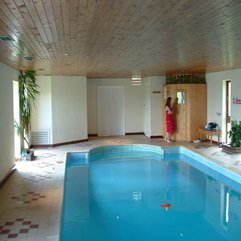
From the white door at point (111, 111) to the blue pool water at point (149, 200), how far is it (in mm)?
3598

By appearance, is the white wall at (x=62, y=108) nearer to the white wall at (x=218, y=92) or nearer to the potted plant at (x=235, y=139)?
the white wall at (x=218, y=92)

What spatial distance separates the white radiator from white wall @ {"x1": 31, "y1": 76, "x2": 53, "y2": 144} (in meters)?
0.11

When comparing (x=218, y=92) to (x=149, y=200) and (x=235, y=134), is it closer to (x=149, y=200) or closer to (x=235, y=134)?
(x=235, y=134)

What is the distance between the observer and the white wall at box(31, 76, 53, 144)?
10766mm

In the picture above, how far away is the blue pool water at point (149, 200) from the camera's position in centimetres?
478

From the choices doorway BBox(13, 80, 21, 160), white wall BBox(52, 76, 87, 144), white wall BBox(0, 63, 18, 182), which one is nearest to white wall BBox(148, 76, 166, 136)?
white wall BBox(52, 76, 87, 144)

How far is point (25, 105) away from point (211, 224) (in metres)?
6.36

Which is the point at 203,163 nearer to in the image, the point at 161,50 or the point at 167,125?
the point at 167,125

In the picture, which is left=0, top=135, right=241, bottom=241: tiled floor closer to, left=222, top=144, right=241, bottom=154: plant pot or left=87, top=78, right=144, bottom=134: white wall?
left=222, top=144, right=241, bottom=154: plant pot

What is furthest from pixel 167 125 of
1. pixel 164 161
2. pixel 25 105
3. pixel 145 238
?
pixel 145 238

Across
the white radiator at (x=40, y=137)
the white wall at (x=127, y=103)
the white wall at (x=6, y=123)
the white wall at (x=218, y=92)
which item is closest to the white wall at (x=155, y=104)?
the white wall at (x=127, y=103)

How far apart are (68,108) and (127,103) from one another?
3036 mm

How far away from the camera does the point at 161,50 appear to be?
5.64m

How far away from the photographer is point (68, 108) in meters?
11.4
